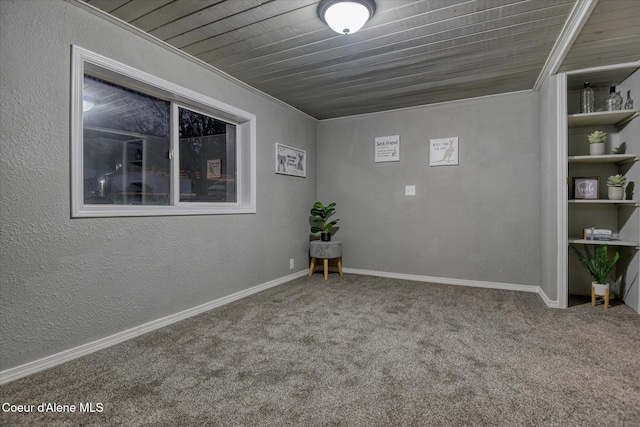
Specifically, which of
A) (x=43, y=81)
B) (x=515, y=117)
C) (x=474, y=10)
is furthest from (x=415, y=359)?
(x=515, y=117)

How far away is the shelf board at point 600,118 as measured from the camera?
2822 millimetres

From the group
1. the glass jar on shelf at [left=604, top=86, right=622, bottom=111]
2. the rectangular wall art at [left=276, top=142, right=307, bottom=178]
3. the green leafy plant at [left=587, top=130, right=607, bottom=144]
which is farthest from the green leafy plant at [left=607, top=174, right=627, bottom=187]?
the rectangular wall art at [left=276, top=142, right=307, bottom=178]

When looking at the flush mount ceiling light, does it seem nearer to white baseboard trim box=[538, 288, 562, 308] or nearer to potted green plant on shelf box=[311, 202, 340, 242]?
potted green plant on shelf box=[311, 202, 340, 242]

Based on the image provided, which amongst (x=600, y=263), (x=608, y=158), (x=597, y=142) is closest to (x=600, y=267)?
(x=600, y=263)

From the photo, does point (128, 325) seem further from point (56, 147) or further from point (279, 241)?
point (279, 241)

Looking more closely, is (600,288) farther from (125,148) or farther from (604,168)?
(125,148)

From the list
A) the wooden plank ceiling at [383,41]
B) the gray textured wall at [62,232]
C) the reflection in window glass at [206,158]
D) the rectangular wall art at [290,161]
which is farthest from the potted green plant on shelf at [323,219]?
the gray textured wall at [62,232]

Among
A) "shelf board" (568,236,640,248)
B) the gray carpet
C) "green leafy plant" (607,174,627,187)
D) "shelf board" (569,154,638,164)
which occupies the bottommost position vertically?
the gray carpet

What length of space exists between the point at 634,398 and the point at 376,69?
2.87 meters

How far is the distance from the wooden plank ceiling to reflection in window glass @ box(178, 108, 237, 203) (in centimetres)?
55

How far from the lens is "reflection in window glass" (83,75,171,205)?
7.15ft

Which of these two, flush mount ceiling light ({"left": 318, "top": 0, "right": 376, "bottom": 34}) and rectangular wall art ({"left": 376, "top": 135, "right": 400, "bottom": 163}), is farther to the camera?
rectangular wall art ({"left": 376, "top": 135, "right": 400, "bottom": 163})

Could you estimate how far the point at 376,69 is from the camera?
9.72ft

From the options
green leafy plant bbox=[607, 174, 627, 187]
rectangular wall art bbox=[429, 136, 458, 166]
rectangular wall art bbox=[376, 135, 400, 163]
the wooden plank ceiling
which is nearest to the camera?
the wooden plank ceiling
